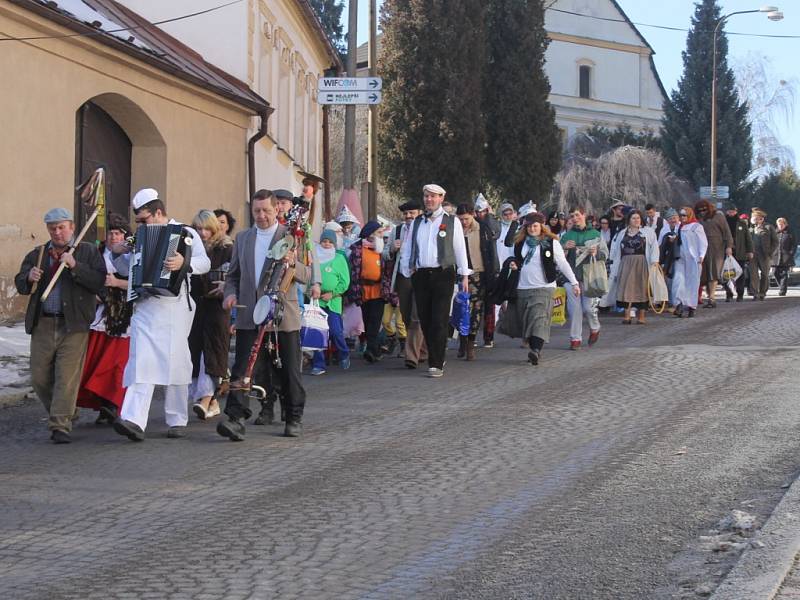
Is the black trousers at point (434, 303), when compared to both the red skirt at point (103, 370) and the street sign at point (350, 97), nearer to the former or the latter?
the red skirt at point (103, 370)

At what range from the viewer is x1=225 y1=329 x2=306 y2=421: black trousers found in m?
9.28

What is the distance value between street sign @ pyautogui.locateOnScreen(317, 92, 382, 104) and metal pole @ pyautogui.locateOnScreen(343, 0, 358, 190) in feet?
4.29

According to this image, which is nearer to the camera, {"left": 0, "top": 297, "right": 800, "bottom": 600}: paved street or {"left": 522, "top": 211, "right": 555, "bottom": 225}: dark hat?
{"left": 0, "top": 297, "right": 800, "bottom": 600}: paved street

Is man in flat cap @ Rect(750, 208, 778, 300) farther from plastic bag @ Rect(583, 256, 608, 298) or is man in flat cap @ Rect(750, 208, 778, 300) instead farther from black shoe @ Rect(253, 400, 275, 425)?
black shoe @ Rect(253, 400, 275, 425)

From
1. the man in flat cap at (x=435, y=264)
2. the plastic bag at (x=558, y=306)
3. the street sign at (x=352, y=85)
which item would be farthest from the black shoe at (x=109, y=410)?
the street sign at (x=352, y=85)

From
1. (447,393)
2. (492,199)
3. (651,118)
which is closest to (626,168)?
(492,199)

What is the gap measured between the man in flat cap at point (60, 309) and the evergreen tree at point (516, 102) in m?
36.3

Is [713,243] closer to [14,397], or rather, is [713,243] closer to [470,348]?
[470,348]

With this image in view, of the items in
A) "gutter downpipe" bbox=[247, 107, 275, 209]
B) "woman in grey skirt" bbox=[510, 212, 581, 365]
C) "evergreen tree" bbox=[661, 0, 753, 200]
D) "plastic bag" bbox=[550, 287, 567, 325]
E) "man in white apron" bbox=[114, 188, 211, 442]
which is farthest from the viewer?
"evergreen tree" bbox=[661, 0, 753, 200]

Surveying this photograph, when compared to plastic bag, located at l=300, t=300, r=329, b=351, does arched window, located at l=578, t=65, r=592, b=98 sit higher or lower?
higher

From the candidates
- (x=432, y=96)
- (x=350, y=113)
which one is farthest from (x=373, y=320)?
(x=432, y=96)

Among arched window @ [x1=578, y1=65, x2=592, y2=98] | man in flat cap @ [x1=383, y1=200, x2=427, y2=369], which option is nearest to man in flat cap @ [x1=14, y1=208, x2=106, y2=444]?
man in flat cap @ [x1=383, y1=200, x2=427, y2=369]

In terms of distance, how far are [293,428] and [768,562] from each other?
4603mm

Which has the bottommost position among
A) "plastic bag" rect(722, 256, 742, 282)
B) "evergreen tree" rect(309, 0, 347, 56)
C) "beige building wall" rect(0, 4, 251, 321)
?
"plastic bag" rect(722, 256, 742, 282)
